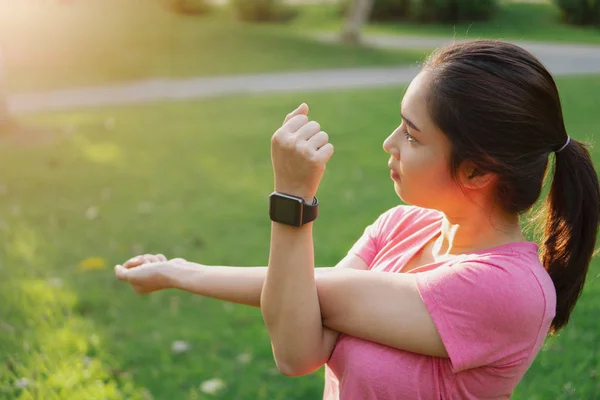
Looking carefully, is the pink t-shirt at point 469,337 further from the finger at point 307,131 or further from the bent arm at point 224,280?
the finger at point 307,131

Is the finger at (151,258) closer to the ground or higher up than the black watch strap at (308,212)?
closer to the ground

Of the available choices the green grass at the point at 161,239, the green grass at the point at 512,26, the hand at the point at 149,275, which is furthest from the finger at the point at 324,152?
the green grass at the point at 512,26

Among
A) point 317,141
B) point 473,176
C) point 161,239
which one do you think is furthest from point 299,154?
point 161,239

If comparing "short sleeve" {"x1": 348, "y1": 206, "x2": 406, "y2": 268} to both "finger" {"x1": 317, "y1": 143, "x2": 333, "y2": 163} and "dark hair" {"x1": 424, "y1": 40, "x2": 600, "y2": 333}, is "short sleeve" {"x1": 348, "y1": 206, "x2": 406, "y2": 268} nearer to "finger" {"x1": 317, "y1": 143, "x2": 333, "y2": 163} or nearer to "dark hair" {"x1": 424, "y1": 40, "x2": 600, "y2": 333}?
"dark hair" {"x1": 424, "y1": 40, "x2": 600, "y2": 333}

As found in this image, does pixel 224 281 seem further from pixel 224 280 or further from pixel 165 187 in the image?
pixel 165 187

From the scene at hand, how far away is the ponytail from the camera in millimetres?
1673

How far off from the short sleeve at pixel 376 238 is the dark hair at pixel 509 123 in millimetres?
332

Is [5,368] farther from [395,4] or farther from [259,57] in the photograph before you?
[395,4]

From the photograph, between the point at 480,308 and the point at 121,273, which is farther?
the point at 121,273

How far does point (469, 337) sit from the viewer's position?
152 centimetres

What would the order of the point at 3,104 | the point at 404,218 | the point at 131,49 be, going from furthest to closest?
the point at 131,49, the point at 3,104, the point at 404,218

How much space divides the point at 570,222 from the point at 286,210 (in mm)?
701

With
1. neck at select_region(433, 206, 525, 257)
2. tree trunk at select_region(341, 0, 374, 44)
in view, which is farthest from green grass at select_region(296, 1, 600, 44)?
neck at select_region(433, 206, 525, 257)

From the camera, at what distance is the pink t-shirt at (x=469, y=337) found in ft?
4.94
